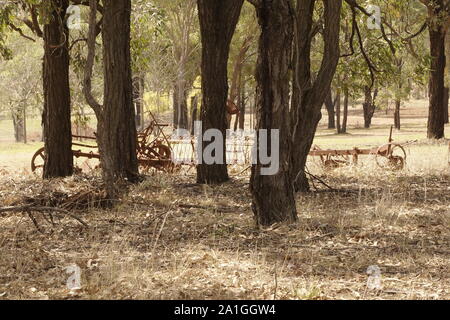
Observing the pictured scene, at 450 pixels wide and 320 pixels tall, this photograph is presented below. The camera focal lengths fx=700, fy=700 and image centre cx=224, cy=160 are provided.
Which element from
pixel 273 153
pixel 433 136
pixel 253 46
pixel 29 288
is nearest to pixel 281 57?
pixel 273 153

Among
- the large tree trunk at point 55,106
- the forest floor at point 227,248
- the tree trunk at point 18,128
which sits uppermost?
the large tree trunk at point 55,106

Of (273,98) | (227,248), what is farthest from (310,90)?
(227,248)

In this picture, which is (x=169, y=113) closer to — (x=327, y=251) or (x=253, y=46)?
(x=253, y=46)

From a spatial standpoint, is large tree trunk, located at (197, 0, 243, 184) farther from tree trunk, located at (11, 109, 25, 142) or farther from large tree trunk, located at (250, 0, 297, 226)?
tree trunk, located at (11, 109, 25, 142)

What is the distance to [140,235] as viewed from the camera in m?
8.59

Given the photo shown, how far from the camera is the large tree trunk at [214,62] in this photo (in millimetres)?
13016

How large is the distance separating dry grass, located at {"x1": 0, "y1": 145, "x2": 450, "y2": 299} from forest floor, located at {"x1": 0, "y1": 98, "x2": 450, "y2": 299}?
0.04 feet

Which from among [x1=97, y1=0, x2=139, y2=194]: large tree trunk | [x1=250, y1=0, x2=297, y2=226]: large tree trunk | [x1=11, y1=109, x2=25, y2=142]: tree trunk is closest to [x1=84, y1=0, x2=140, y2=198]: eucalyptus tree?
[x1=97, y1=0, x2=139, y2=194]: large tree trunk

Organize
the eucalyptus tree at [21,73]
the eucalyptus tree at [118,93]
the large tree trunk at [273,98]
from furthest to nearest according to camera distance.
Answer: the eucalyptus tree at [21,73] < the eucalyptus tree at [118,93] < the large tree trunk at [273,98]

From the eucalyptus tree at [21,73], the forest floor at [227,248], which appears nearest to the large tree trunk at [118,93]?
the forest floor at [227,248]

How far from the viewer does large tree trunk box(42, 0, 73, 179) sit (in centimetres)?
1432

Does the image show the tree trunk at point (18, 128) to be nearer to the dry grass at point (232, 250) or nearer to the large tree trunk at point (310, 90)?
the large tree trunk at point (310, 90)

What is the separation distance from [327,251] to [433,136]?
1836cm

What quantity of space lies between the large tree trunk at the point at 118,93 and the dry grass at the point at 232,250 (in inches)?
49.0
